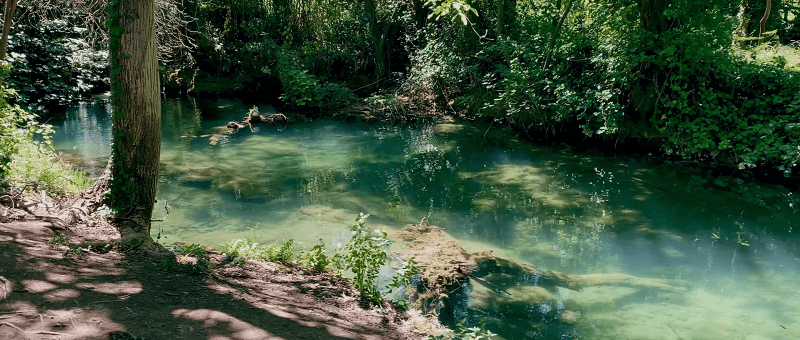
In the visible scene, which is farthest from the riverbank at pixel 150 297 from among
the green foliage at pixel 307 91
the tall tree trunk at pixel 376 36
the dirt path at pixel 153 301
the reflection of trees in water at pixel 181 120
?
the tall tree trunk at pixel 376 36

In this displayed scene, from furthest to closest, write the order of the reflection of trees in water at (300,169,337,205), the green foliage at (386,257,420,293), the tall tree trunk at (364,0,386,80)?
1. the tall tree trunk at (364,0,386,80)
2. the reflection of trees in water at (300,169,337,205)
3. the green foliage at (386,257,420,293)

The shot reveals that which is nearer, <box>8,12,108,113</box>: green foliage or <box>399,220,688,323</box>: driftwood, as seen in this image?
<box>399,220,688,323</box>: driftwood

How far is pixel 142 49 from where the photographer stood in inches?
239

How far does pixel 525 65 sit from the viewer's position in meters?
14.8

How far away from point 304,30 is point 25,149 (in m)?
14.9

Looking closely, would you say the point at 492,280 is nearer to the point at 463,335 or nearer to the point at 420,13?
the point at 463,335

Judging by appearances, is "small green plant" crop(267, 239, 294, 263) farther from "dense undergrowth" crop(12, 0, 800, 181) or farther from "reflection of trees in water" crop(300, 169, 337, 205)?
"dense undergrowth" crop(12, 0, 800, 181)

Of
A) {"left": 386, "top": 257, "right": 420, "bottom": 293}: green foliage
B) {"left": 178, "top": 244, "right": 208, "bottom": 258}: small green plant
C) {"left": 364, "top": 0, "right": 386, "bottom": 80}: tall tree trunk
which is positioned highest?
{"left": 364, "top": 0, "right": 386, "bottom": 80}: tall tree trunk

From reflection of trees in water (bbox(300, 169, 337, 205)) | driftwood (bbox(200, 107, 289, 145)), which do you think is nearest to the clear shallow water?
reflection of trees in water (bbox(300, 169, 337, 205))

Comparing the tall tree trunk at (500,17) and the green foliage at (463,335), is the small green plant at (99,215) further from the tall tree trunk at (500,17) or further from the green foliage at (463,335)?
A: the tall tree trunk at (500,17)

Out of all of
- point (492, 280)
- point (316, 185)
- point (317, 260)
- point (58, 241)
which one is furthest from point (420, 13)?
point (58, 241)

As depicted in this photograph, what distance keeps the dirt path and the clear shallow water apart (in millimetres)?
1828

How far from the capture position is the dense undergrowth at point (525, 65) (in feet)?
37.8

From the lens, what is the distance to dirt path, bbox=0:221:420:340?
3.85m
